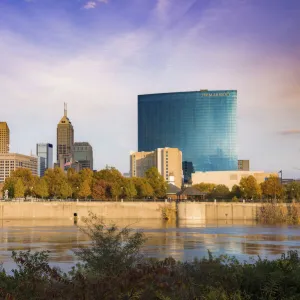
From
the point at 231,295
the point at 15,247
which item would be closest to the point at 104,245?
the point at 231,295

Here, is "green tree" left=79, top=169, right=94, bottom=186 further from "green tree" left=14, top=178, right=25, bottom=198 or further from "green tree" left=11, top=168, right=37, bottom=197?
"green tree" left=14, top=178, right=25, bottom=198

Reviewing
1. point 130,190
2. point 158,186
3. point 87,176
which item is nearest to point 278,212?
point 130,190

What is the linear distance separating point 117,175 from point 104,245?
135 m

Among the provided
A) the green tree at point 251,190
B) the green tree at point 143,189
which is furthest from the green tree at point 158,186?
the green tree at point 251,190

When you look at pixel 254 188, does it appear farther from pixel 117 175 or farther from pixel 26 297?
pixel 26 297

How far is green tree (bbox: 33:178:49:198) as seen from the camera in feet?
456

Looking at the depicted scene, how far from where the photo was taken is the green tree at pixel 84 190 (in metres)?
141

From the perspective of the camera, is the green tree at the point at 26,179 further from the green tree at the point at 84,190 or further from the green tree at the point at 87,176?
the green tree at the point at 84,190

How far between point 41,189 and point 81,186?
32.0 feet

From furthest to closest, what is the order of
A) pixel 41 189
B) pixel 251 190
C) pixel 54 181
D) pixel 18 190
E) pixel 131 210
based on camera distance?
pixel 251 190 → pixel 54 181 → pixel 41 189 → pixel 18 190 → pixel 131 210

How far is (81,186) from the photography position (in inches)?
5600

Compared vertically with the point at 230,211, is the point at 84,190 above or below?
above

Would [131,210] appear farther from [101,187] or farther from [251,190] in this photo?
[251,190]

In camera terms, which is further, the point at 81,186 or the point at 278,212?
the point at 81,186
